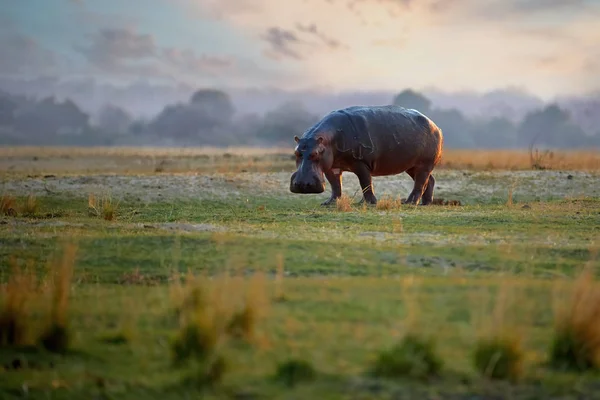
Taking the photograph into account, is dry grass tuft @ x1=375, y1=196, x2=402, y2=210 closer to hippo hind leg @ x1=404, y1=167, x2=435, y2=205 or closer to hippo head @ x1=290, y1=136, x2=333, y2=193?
hippo head @ x1=290, y1=136, x2=333, y2=193

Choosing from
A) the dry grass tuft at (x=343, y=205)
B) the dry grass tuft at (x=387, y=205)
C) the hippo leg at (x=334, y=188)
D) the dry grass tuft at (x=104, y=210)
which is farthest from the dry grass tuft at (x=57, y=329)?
the hippo leg at (x=334, y=188)

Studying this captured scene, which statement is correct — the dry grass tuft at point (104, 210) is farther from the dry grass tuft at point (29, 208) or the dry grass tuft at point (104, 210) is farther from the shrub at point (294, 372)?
the shrub at point (294, 372)

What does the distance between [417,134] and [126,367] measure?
13.5 meters

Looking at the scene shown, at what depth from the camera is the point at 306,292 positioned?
786 cm

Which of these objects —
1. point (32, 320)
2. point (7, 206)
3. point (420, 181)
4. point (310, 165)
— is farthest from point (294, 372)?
point (420, 181)

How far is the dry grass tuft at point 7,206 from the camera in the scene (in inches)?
637

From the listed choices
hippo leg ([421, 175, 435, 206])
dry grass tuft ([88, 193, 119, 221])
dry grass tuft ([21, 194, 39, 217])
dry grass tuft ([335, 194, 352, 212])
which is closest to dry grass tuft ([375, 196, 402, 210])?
dry grass tuft ([335, 194, 352, 212])

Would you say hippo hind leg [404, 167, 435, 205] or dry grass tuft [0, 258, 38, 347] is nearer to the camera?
dry grass tuft [0, 258, 38, 347]

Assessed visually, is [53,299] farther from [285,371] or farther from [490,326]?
[490,326]

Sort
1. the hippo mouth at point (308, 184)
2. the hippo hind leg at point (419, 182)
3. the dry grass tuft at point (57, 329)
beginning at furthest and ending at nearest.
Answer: the hippo hind leg at point (419, 182)
the hippo mouth at point (308, 184)
the dry grass tuft at point (57, 329)

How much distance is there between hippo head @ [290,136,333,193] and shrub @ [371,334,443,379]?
34.7ft

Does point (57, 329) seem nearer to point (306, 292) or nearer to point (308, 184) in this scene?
point (306, 292)

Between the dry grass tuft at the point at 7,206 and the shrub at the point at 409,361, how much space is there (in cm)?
1132

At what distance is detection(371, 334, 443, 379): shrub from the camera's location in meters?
6.14
